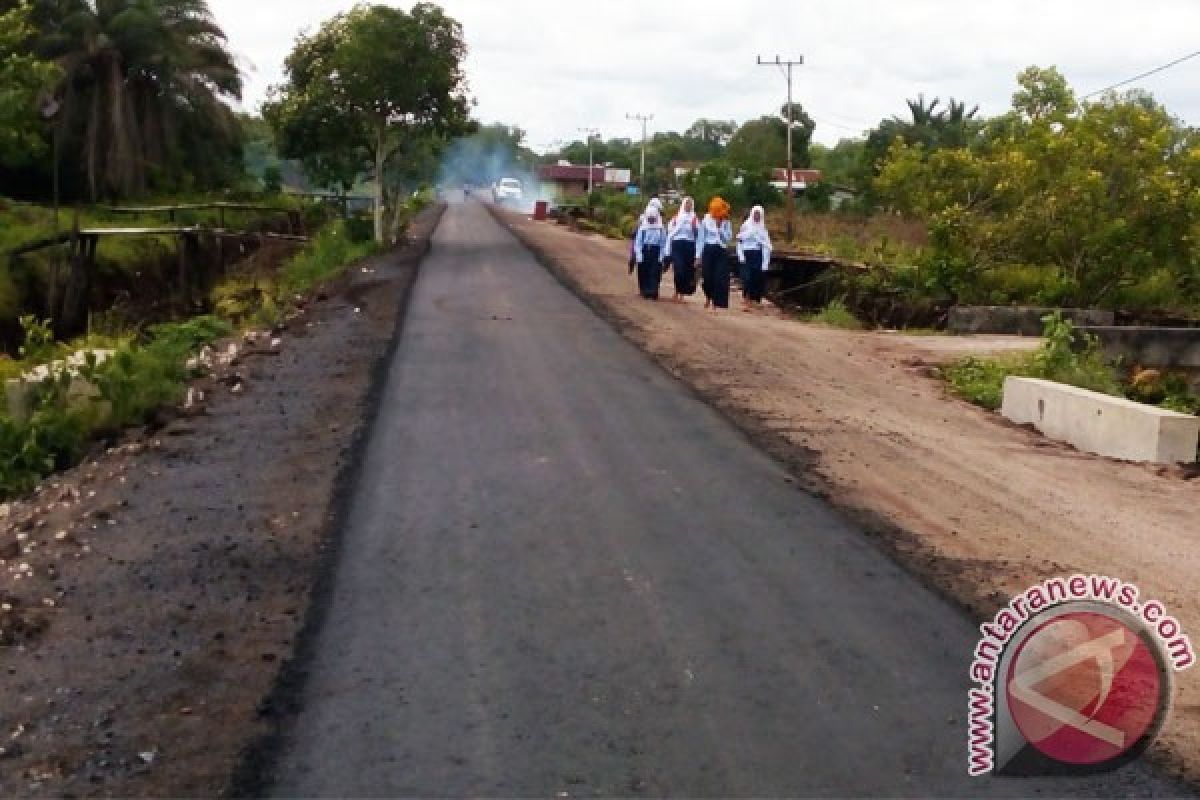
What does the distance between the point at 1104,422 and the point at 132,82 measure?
3910cm

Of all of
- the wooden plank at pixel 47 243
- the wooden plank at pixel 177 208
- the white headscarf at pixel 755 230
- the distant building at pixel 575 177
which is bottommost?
the wooden plank at pixel 47 243

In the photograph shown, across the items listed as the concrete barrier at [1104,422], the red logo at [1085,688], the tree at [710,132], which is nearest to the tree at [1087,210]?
the concrete barrier at [1104,422]

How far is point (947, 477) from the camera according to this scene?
37.6ft

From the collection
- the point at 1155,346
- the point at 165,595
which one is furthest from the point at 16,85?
the point at 165,595

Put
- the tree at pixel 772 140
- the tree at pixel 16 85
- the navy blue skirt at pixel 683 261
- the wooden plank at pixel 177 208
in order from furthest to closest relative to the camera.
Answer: the tree at pixel 772 140, the wooden plank at pixel 177 208, the tree at pixel 16 85, the navy blue skirt at pixel 683 261

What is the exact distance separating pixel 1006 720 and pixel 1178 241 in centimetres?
2139

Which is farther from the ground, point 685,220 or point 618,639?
point 685,220

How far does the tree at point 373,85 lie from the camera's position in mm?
36688

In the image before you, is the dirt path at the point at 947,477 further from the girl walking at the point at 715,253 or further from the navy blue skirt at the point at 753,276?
the navy blue skirt at the point at 753,276

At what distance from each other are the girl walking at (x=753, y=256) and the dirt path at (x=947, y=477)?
509cm

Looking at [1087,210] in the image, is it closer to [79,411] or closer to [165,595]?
[79,411]

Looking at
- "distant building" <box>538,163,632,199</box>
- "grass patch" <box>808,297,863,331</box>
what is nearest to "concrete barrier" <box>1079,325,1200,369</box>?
"grass patch" <box>808,297,863,331</box>

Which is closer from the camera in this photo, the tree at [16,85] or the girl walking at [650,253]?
the girl walking at [650,253]

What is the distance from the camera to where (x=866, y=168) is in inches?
2574
